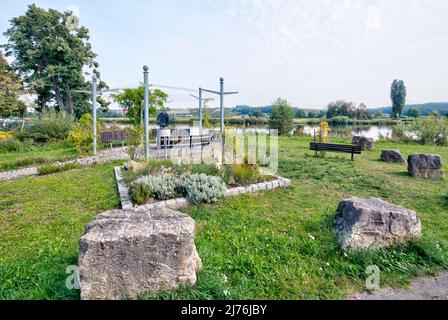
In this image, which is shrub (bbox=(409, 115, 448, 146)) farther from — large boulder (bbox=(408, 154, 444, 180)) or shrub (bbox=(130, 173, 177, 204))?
shrub (bbox=(130, 173, 177, 204))

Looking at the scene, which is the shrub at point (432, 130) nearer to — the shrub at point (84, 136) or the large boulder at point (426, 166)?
the large boulder at point (426, 166)

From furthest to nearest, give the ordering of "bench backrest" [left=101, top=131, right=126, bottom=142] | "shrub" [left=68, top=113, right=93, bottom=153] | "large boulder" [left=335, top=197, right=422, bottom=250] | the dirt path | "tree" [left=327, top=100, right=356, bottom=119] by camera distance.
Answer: "tree" [left=327, top=100, right=356, bottom=119]
"bench backrest" [left=101, top=131, right=126, bottom=142]
"shrub" [left=68, top=113, right=93, bottom=153]
"large boulder" [left=335, top=197, right=422, bottom=250]
the dirt path

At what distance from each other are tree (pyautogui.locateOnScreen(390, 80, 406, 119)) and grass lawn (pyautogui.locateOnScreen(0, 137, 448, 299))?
184 ft

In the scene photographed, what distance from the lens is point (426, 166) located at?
6887mm

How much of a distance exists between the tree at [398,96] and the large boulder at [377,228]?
191ft

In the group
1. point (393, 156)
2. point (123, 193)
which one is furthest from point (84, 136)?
point (393, 156)

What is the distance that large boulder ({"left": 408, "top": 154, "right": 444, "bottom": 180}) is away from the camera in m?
6.80

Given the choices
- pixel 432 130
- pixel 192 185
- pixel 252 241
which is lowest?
pixel 252 241

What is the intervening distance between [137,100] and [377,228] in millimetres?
12734

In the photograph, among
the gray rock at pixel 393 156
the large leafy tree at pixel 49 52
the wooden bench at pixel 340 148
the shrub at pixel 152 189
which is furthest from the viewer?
the large leafy tree at pixel 49 52

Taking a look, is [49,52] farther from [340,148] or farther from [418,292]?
[418,292]

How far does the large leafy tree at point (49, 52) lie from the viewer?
2042 cm

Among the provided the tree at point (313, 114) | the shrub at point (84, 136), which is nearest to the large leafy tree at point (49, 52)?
the shrub at point (84, 136)

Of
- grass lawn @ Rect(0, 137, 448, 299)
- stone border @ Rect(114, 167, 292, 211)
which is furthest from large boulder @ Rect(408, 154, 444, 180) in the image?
stone border @ Rect(114, 167, 292, 211)
